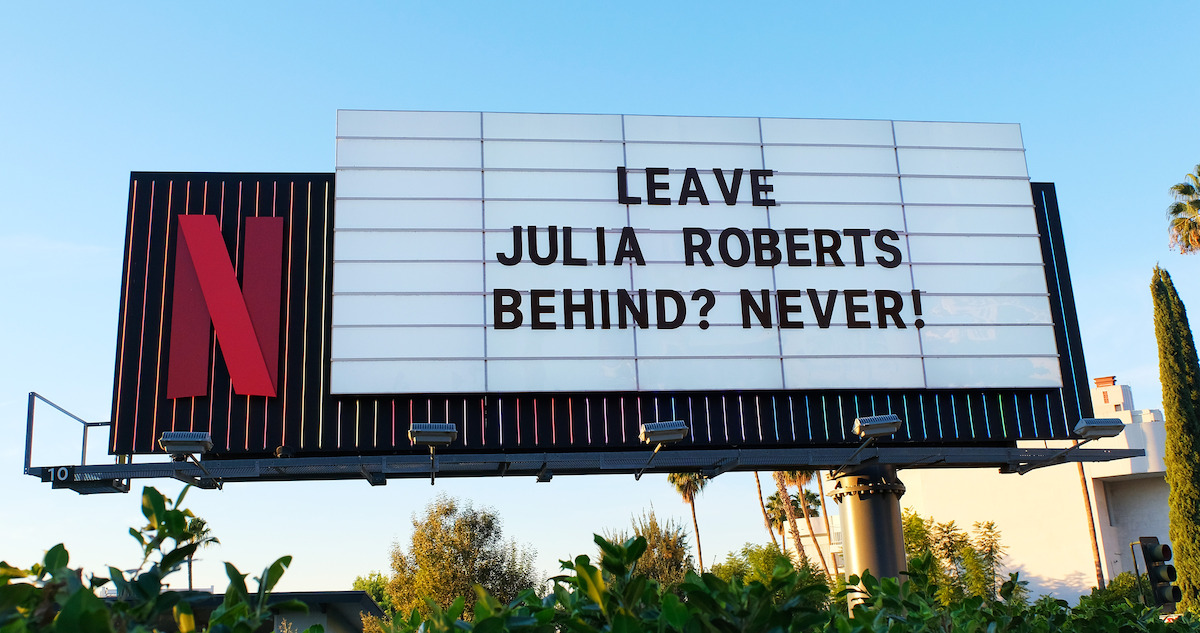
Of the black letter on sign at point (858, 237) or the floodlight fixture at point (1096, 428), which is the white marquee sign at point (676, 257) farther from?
the floodlight fixture at point (1096, 428)

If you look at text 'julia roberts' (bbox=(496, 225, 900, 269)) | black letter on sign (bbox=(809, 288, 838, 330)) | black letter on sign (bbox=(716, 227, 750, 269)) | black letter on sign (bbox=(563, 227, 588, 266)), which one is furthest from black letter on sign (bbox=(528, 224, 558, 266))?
black letter on sign (bbox=(809, 288, 838, 330))

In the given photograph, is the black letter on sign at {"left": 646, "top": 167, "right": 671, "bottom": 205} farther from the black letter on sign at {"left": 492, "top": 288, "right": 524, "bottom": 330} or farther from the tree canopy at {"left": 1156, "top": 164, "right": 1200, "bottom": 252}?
the tree canopy at {"left": 1156, "top": 164, "right": 1200, "bottom": 252}

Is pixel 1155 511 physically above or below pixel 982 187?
below

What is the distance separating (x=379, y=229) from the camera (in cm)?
1538

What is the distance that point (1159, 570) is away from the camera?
14.2m

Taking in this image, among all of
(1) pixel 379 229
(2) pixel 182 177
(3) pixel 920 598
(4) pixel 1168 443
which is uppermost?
(2) pixel 182 177

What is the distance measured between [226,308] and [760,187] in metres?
8.23

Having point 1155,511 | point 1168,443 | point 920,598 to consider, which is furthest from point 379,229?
point 1155,511

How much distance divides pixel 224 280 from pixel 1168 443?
2877 cm

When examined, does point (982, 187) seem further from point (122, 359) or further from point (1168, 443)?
point (1168, 443)

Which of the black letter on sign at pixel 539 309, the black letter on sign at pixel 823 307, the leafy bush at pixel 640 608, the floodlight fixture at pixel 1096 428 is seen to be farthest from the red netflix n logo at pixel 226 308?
the leafy bush at pixel 640 608

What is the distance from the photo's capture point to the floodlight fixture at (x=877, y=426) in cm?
1418

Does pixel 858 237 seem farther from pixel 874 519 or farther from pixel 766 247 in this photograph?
pixel 874 519

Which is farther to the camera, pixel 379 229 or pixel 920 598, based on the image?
pixel 379 229
